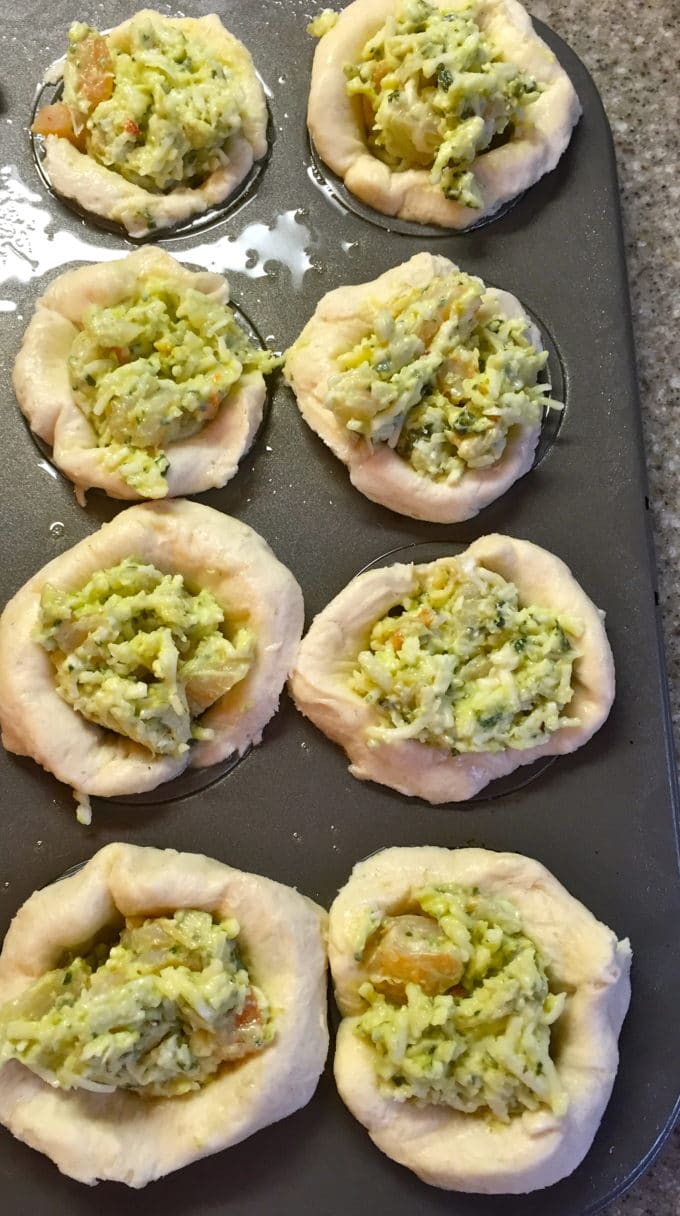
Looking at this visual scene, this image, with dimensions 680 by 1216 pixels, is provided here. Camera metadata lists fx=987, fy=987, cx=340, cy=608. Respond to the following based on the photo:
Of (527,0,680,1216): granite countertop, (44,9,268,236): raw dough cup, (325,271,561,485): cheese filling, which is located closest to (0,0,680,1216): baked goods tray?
(44,9,268,236): raw dough cup

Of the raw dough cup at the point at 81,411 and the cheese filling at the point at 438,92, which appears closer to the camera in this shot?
the raw dough cup at the point at 81,411

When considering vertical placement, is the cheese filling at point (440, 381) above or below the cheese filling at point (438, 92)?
below

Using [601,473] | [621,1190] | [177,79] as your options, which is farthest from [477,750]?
[177,79]

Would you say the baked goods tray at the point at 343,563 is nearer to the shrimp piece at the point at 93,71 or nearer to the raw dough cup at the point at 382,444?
the raw dough cup at the point at 382,444

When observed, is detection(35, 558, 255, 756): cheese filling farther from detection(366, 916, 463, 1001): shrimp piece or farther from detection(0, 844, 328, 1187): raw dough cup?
detection(366, 916, 463, 1001): shrimp piece

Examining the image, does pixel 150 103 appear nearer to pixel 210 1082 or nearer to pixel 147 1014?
pixel 147 1014

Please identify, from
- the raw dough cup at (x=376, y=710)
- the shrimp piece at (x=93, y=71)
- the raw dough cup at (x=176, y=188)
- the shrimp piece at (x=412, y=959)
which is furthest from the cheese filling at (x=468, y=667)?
the shrimp piece at (x=93, y=71)

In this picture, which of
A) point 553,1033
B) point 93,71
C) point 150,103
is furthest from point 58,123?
point 553,1033
